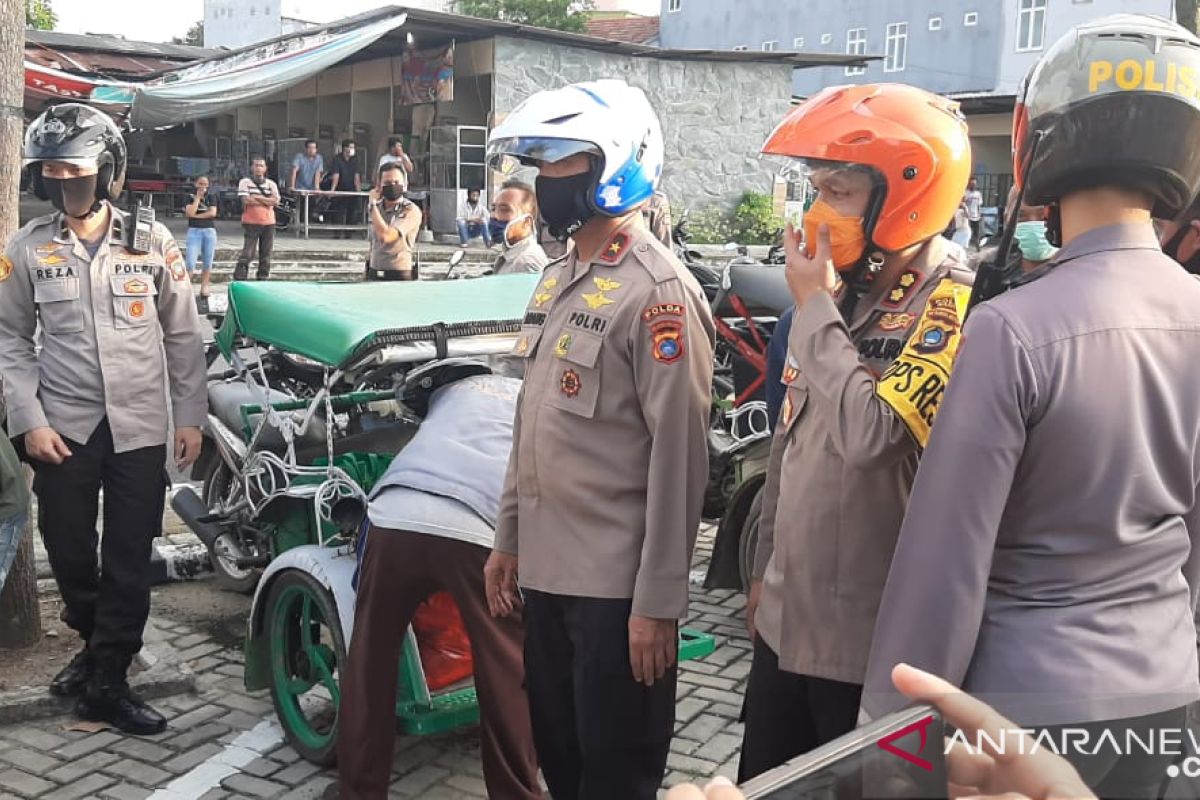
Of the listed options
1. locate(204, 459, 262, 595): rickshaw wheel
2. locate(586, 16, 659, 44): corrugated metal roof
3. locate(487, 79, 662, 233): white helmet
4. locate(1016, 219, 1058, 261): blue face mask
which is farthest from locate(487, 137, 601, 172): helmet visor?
locate(586, 16, 659, 44): corrugated metal roof

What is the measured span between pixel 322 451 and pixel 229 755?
4.50ft

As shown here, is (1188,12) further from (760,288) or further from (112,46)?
(112,46)

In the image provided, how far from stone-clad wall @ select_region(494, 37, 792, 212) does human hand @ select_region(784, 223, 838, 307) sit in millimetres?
19629

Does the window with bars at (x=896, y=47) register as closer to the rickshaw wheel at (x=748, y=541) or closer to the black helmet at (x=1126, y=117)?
the rickshaw wheel at (x=748, y=541)

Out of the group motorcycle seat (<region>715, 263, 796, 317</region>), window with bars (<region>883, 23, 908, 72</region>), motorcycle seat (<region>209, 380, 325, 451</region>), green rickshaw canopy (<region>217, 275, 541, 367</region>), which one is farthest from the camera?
window with bars (<region>883, 23, 908, 72</region>)

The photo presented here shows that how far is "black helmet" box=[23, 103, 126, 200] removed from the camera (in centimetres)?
401

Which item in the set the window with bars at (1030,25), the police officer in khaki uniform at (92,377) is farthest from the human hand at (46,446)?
the window with bars at (1030,25)

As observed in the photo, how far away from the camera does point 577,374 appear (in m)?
2.79

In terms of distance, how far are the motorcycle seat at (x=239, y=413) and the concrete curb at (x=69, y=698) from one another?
0.99 m

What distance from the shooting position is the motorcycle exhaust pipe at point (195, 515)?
16.2 feet

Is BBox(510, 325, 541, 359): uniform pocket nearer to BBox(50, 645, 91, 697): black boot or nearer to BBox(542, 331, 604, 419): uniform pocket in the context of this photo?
BBox(542, 331, 604, 419): uniform pocket

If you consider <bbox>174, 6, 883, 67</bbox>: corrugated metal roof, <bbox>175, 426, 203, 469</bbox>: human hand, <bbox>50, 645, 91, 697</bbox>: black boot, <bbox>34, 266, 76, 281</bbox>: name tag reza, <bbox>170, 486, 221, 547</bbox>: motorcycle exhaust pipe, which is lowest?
<bbox>50, 645, 91, 697</bbox>: black boot

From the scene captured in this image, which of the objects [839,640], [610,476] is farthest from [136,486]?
[839,640]

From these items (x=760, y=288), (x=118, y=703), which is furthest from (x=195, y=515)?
(x=760, y=288)
